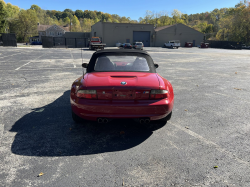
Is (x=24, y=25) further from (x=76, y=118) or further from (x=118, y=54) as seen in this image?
(x=76, y=118)

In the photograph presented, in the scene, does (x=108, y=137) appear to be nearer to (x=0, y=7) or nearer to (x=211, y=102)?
(x=211, y=102)

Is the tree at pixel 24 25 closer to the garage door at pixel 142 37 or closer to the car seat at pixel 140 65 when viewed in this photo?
the garage door at pixel 142 37

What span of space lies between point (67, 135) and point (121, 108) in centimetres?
118

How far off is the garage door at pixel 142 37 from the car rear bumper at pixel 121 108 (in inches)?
2266

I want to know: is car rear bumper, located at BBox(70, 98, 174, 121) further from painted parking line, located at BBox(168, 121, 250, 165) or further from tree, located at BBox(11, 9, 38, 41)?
tree, located at BBox(11, 9, 38, 41)

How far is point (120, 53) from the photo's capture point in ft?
14.6

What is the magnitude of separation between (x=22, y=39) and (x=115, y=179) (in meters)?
96.2

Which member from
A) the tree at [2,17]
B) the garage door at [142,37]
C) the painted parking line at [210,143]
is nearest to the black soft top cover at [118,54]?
the painted parking line at [210,143]

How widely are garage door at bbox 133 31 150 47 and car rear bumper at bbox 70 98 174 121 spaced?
189 ft

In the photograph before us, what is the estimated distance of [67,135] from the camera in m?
3.60

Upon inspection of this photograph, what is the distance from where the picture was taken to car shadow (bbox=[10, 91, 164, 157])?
123 inches

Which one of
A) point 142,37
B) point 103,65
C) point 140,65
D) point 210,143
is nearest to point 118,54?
point 103,65

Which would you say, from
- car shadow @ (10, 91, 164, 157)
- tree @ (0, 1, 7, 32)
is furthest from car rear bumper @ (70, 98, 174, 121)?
tree @ (0, 1, 7, 32)

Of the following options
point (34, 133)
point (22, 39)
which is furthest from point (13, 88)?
point (22, 39)
